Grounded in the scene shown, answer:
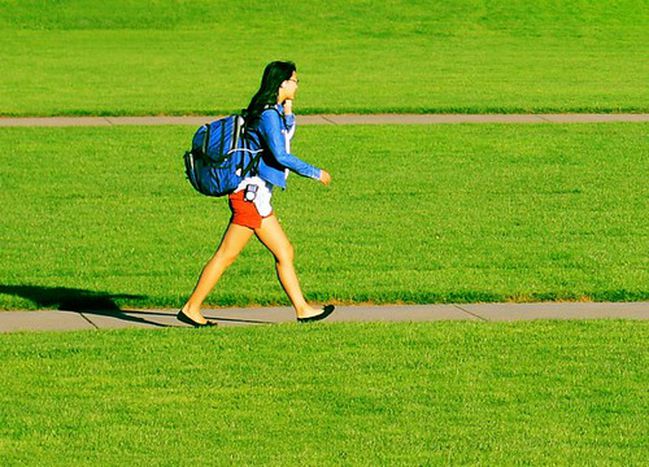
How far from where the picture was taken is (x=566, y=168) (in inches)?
733

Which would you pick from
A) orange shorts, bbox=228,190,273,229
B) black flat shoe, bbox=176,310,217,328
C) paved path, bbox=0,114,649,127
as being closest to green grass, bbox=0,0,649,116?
paved path, bbox=0,114,649,127

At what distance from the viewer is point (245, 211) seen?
10.2m

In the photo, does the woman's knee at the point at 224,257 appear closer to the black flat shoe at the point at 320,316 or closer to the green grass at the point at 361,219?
the black flat shoe at the point at 320,316

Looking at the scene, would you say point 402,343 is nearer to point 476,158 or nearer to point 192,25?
point 476,158

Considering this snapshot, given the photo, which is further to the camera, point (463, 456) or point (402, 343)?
point (402, 343)

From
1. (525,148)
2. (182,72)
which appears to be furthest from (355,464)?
(182,72)

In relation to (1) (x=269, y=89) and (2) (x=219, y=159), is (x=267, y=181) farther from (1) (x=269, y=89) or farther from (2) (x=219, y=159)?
(1) (x=269, y=89)

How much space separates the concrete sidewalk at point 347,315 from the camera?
35.3 ft

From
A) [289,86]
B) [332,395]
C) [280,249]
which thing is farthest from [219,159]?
[332,395]

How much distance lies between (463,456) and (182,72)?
2514 centimetres

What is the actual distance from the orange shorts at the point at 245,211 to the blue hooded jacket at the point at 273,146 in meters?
0.18

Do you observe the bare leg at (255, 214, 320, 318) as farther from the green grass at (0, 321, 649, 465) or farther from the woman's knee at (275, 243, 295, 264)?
the green grass at (0, 321, 649, 465)

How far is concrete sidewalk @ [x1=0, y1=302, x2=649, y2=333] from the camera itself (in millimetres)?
10758

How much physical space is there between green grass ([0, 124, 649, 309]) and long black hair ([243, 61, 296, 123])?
1.86 metres
